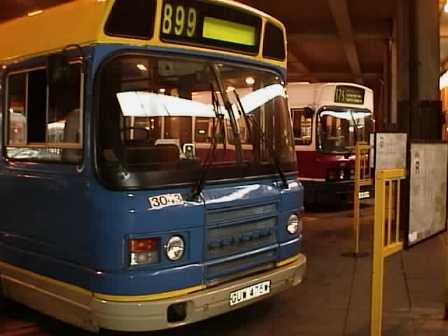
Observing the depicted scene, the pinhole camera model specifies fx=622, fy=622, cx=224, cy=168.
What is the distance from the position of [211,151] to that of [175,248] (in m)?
0.84

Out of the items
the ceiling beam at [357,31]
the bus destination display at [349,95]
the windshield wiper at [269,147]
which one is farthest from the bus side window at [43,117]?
the ceiling beam at [357,31]

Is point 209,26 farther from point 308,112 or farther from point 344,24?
point 344,24

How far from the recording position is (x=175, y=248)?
447 centimetres

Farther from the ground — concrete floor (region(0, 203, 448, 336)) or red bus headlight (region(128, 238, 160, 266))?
red bus headlight (region(128, 238, 160, 266))

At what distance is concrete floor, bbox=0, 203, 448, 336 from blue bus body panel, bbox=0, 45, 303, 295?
729 millimetres

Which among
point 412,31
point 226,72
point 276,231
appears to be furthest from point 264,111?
point 412,31

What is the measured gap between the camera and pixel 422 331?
5.37 m

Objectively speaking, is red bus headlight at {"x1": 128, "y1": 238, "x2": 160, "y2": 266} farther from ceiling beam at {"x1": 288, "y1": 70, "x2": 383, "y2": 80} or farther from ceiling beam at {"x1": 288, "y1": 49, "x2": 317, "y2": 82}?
ceiling beam at {"x1": 288, "y1": 70, "x2": 383, "y2": 80}

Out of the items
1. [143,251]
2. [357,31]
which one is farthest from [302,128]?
[143,251]

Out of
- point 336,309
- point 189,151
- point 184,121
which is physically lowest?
point 336,309

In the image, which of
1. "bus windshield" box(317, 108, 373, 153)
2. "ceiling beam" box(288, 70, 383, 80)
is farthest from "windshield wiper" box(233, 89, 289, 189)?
"ceiling beam" box(288, 70, 383, 80)

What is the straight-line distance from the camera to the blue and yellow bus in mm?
4316

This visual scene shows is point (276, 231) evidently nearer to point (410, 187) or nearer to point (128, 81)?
point (410, 187)

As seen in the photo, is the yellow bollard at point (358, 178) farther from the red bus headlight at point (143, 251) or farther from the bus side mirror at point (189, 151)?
the red bus headlight at point (143, 251)
